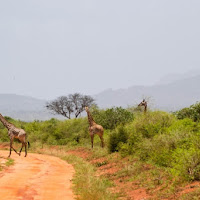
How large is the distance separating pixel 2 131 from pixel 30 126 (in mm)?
3199

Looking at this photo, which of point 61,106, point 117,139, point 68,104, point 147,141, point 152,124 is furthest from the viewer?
point 68,104

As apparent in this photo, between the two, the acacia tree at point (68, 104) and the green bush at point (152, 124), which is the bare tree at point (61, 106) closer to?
the acacia tree at point (68, 104)

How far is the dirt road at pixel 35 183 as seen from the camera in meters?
10.3

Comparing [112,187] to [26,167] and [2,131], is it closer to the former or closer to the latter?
[26,167]

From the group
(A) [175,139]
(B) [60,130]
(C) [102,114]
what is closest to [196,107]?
(A) [175,139]

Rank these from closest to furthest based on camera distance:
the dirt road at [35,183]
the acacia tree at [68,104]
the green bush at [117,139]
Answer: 1. the dirt road at [35,183]
2. the green bush at [117,139]
3. the acacia tree at [68,104]

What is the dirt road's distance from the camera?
10320 millimetres

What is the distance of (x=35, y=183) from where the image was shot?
1252cm

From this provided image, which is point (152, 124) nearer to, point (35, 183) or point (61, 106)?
point (35, 183)

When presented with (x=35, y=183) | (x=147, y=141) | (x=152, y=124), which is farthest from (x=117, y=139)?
(x=35, y=183)

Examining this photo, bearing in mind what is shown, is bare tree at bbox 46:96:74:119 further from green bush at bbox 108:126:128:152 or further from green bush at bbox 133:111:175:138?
green bush at bbox 133:111:175:138

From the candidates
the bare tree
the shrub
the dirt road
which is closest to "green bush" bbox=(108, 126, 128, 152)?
the dirt road

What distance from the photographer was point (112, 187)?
13094 millimetres

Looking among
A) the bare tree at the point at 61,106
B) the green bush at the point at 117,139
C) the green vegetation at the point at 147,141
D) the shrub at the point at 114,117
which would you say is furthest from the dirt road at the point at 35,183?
the bare tree at the point at 61,106
